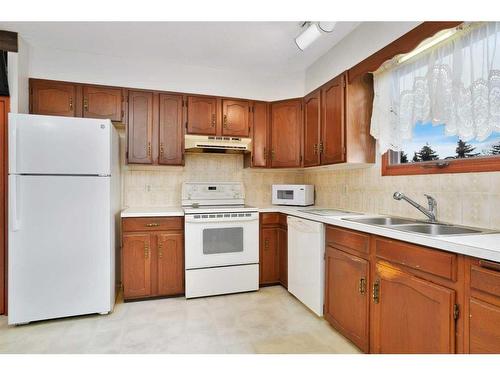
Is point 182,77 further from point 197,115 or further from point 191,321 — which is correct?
point 191,321

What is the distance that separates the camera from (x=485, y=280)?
1.08 m

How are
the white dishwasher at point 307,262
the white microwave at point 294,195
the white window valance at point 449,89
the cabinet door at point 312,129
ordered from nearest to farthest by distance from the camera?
the white window valance at point 449,89, the white dishwasher at point 307,262, the cabinet door at point 312,129, the white microwave at point 294,195

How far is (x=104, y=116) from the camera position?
283 cm

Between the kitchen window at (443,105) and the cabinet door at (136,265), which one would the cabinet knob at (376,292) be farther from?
the cabinet door at (136,265)

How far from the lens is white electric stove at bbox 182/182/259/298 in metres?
2.76

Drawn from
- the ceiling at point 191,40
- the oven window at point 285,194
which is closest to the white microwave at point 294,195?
the oven window at point 285,194

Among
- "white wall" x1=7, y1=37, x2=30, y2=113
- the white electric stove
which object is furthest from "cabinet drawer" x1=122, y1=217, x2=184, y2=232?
"white wall" x1=7, y1=37, x2=30, y2=113

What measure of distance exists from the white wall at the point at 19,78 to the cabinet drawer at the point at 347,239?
114 inches

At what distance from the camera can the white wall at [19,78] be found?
7.96ft

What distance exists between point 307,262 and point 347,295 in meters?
0.54

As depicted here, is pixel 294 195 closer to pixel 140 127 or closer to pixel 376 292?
pixel 376 292

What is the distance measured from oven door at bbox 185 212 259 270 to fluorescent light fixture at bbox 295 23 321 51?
1681 millimetres
